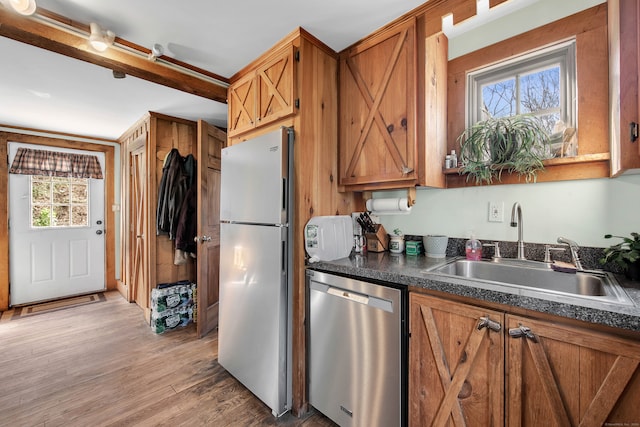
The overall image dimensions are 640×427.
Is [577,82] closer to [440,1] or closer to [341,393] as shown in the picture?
[440,1]

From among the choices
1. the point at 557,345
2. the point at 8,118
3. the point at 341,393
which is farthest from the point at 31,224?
the point at 557,345

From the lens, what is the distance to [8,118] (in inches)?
125

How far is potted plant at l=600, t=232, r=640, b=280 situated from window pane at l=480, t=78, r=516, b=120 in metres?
0.86

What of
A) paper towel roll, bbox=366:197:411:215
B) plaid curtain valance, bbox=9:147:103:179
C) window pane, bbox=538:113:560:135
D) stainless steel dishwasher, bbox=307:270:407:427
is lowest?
stainless steel dishwasher, bbox=307:270:407:427

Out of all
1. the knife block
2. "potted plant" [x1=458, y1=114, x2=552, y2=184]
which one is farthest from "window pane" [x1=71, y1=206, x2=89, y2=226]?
"potted plant" [x1=458, y1=114, x2=552, y2=184]

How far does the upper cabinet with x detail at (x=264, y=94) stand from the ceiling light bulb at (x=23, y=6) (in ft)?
3.78

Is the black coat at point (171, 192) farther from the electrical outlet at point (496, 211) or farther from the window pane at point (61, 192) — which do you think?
the electrical outlet at point (496, 211)

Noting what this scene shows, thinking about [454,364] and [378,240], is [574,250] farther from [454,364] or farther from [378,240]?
[378,240]

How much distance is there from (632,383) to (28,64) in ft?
12.0

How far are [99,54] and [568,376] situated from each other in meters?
2.78

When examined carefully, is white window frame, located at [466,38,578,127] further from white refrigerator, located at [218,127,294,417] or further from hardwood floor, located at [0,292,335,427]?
hardwood floor, located at [0,292,335,427]

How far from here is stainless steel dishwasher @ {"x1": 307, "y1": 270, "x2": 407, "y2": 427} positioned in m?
1.30

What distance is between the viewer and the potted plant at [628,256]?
117cm

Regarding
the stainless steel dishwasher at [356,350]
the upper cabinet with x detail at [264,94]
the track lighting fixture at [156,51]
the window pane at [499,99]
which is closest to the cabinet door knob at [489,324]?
the stainless steel dishwasher at [356,350]
